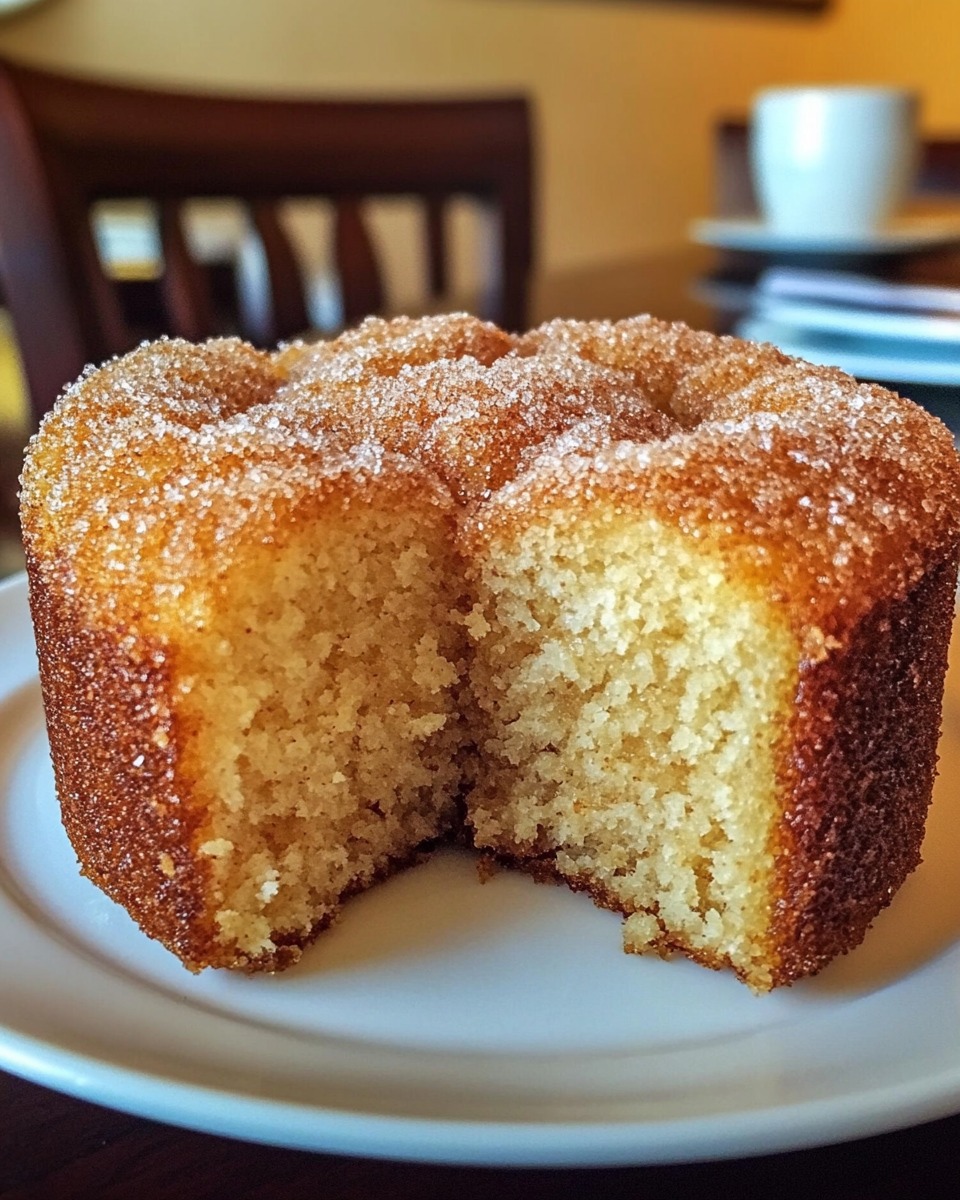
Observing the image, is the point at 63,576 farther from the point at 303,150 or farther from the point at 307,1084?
the point at 303,150

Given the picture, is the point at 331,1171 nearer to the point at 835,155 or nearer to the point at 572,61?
the point at 835,155

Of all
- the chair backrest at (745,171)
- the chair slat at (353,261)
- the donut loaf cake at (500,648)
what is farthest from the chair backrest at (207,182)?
the chair backrest at (745,171)

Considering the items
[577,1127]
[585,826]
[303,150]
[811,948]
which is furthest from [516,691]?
[303,150]

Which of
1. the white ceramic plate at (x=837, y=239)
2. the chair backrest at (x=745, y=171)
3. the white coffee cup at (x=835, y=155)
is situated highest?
the white coffee cup at (x=835, y=155)

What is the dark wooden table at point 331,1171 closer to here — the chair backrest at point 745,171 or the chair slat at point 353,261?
the chair slat at point 353,261

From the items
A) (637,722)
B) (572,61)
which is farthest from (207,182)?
(572,61)
